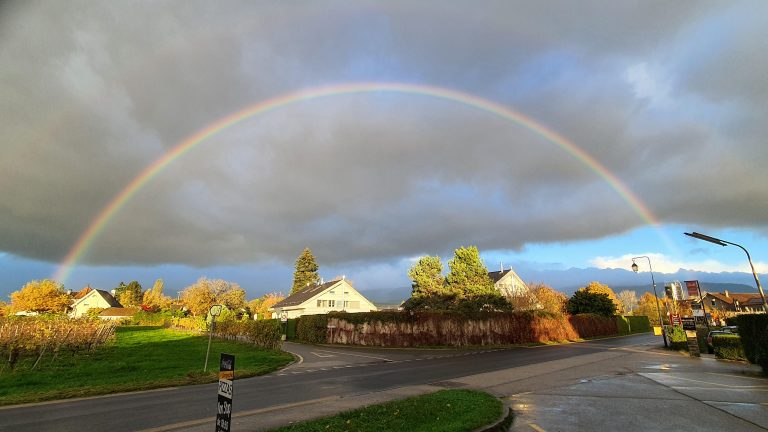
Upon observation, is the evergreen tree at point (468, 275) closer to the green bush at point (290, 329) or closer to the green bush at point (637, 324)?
the green bush at point (290, 329)

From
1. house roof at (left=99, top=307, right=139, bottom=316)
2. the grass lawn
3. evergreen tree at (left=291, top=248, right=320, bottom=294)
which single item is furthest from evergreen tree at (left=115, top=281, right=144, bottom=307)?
the grass lawn

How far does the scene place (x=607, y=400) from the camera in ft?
36.8

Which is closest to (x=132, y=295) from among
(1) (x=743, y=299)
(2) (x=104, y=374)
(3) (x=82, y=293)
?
(3) (x=82, y=293)

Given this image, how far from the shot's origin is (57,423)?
983 centimetres

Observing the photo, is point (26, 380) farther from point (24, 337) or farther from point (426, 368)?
point (426, 368)

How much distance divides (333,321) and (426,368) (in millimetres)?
24196

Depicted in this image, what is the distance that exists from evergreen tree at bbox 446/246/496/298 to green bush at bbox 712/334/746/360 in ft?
90.2

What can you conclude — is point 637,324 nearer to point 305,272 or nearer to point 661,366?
point 661,366

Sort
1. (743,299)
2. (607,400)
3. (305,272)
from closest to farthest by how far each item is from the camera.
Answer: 1. (607,400)
2. (305,272)
3. (743,299)

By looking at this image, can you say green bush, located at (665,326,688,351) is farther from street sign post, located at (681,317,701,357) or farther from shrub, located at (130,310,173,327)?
shrub, located at (130,310,173,327)

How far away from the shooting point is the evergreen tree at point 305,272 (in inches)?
3797

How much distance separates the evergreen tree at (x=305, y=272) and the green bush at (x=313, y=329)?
47805 millimetres

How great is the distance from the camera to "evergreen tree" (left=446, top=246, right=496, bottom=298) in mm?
51000

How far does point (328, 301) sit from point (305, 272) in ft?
101
